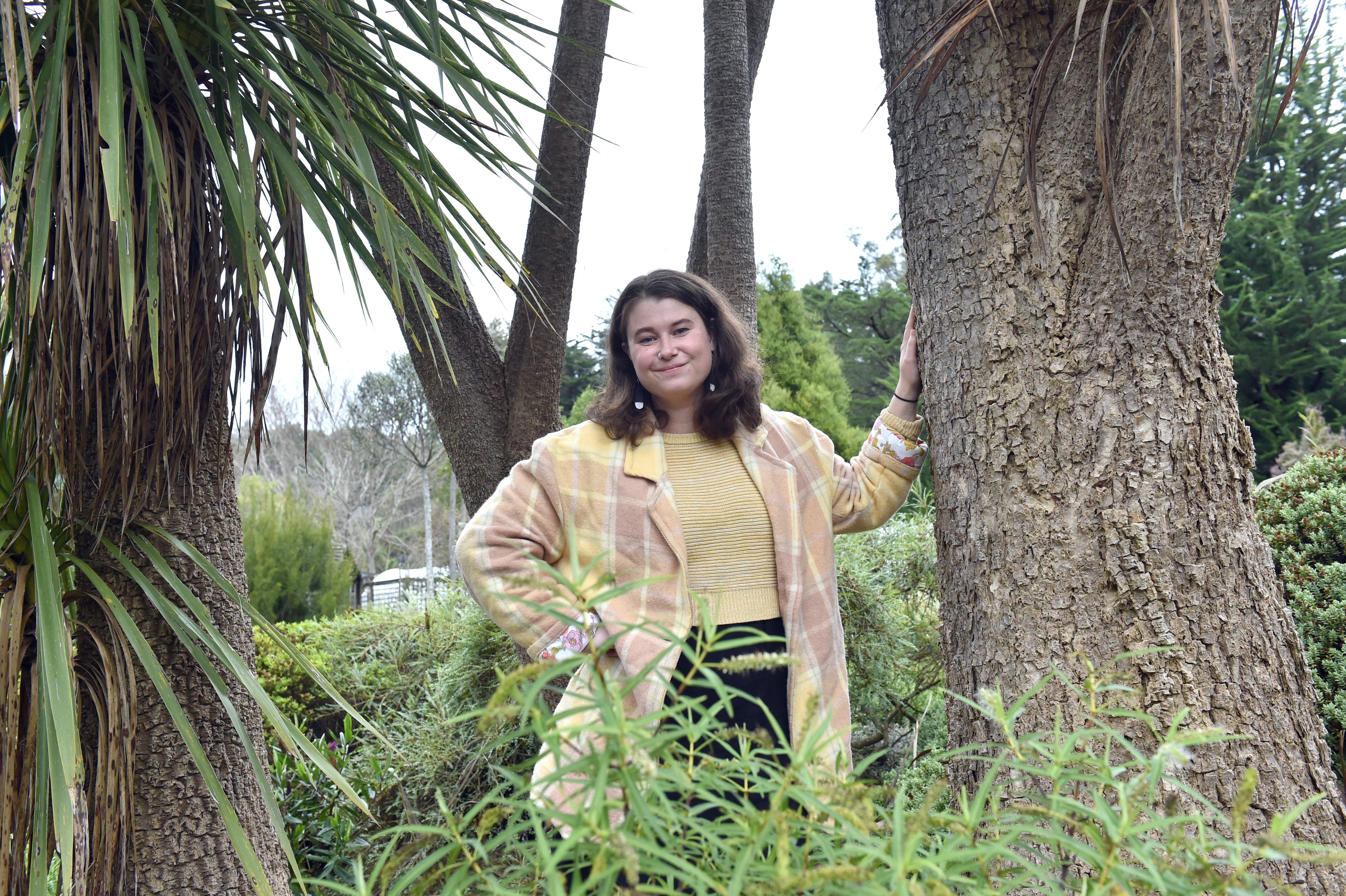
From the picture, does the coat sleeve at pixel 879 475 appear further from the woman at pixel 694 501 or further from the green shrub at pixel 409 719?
the green shrub at pixel 409 719

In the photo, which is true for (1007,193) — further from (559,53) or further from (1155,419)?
(559,53)

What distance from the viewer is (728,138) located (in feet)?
12.1

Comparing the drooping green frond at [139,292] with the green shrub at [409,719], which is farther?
the green shrub at [409,719]

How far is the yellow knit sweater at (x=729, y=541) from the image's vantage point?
198 cm

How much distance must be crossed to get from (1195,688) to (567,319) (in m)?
2.38

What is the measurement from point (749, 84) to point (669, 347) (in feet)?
7.22

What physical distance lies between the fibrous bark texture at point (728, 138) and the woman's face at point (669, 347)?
148 cm

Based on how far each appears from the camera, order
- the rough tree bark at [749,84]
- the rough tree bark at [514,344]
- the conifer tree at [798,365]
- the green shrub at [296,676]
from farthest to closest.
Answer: the conifer tree at [798,365] → the green shrub at [296,676] → the rough tree bark at [749,84] → the rough tree bark at [514,344]

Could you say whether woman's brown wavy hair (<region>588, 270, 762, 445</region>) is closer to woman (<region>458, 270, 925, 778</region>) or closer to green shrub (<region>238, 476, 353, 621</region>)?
woman (<region>458, 270, 925, 778</region>)

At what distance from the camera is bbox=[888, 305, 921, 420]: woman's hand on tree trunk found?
1963 mm

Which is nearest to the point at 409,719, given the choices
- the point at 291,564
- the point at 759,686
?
the point at 759,686

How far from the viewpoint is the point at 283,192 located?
7.64 ft

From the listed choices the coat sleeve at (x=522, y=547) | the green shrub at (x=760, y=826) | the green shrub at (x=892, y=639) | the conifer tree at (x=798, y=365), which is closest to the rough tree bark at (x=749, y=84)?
the green shrub at (x=892, y=639)

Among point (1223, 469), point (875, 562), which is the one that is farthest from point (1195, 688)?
point (875, 562)
